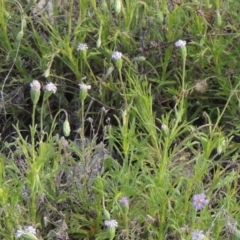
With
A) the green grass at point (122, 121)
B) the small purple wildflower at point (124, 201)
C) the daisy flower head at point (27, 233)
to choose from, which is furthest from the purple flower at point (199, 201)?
the daisy flower head at point (27, 233)

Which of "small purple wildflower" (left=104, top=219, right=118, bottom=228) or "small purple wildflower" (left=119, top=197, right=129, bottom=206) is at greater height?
"small purple wildflower" (left=119, top=197, right=129, bottom=206)

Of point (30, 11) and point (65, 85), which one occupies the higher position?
point (30, 11)

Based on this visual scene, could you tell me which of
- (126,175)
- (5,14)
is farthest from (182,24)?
(126,175)

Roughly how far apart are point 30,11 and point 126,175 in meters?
0.98

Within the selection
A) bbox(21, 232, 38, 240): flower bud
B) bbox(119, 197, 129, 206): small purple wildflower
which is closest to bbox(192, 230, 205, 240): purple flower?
bbox(119, 197, 129, 206): small purple wildflower

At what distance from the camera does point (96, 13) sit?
263cm

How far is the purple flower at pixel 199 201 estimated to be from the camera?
6.38 ft

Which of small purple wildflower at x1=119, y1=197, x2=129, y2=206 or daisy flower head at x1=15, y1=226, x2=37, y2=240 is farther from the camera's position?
small purple wildflower at x1=119, y1=197, x2=129, y2=206

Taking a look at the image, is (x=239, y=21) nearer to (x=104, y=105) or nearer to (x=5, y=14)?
(x=104, y=105)

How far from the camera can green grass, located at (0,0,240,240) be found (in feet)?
6.71

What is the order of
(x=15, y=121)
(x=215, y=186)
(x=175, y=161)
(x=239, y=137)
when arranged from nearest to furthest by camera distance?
(x=215, y=186) → (x=175, y=161) → (x=239, y=137) → (x=15, y=121)

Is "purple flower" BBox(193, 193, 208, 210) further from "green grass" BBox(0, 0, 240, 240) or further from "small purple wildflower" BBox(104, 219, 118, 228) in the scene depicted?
"small purple wildflower" BBox(104, 219, 118, 228)

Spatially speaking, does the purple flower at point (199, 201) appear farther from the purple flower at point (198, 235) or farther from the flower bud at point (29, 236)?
the flower bud at point (29, 236)

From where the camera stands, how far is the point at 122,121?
2.52m
